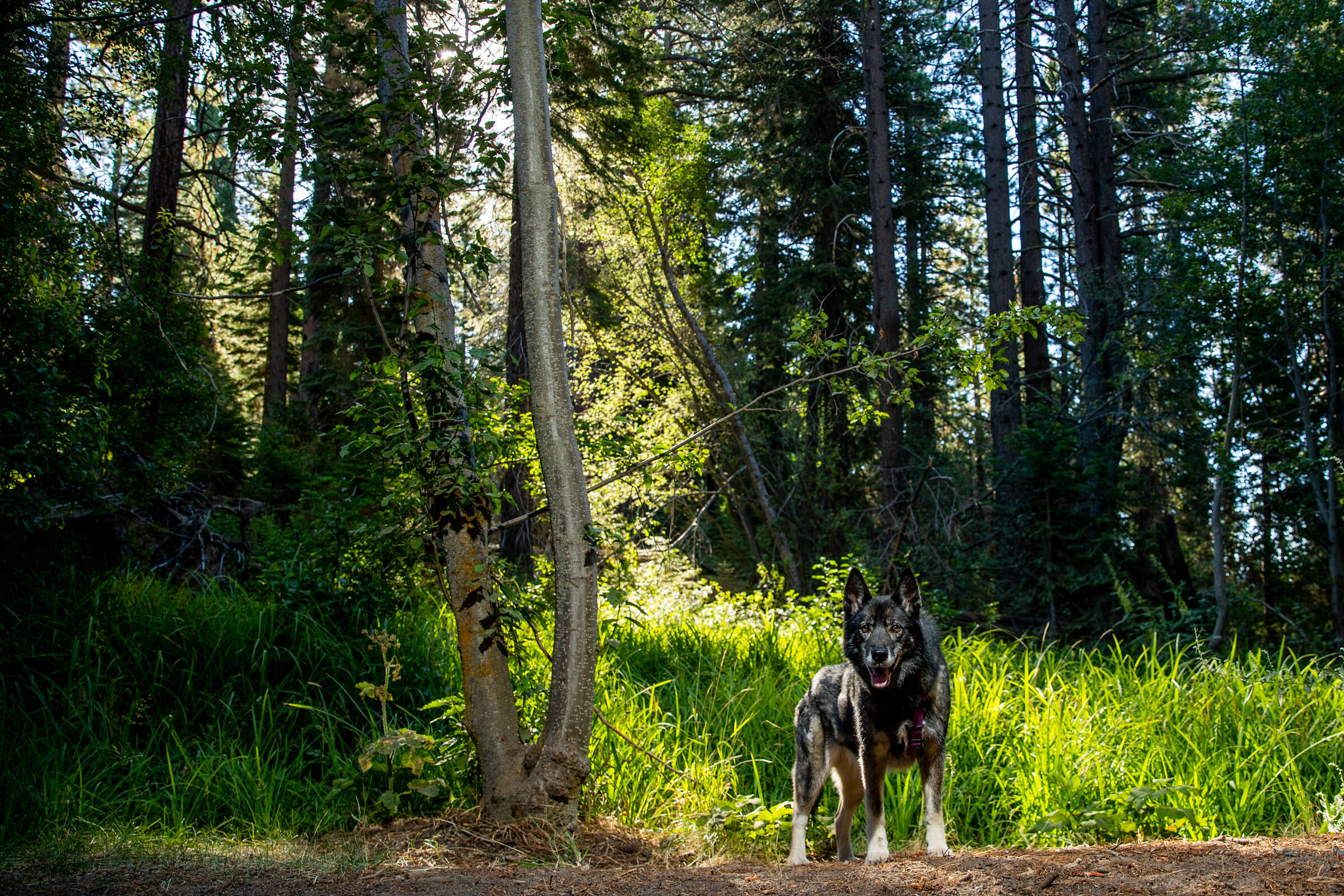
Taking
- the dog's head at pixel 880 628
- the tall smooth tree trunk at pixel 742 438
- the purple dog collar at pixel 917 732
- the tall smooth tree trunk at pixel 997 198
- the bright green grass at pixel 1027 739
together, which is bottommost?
the bright green grass at pixel 1027 739

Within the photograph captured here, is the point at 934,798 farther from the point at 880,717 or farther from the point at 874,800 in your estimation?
the point at 880,717

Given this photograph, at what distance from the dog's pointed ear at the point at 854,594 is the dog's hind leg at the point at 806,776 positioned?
595mm

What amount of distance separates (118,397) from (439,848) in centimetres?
613

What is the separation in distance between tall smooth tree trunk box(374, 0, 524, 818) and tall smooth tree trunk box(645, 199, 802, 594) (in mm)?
9312

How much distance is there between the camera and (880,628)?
397 centimetres

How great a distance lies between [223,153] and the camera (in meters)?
17.4

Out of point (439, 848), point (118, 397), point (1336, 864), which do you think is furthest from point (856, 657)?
point (118, 397)

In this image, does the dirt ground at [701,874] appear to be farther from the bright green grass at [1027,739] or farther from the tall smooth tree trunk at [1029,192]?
the tall smooth tree trunk at [1029,192]

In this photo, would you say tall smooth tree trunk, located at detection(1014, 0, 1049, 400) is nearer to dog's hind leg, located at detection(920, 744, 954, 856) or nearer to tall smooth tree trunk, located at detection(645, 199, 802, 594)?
tall smooth tree trunk, located at detection(645, 199, 802, 594)

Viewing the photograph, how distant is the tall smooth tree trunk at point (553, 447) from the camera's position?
170 inches

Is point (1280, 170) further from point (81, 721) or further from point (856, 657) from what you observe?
point (81, 721)

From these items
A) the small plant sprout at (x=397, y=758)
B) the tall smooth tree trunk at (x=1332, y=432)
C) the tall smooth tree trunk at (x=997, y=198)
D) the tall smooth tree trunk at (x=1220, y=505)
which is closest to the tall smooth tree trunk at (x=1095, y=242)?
the tall smooth tree trunk at (x=997, y=198)

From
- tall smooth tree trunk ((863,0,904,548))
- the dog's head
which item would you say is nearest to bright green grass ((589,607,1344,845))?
the dog's head

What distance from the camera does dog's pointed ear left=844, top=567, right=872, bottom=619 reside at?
13.5ft
